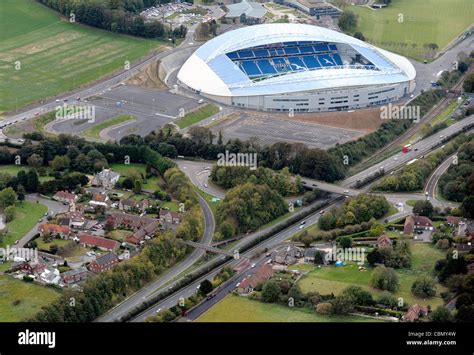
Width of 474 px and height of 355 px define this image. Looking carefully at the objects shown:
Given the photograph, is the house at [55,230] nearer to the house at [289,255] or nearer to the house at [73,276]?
the house at [73,276]

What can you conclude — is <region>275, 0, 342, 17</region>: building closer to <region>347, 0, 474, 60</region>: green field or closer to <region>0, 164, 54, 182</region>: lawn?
<region>347, 0, 474, 60</region>: green field

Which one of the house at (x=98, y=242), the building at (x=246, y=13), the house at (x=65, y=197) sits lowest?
the house at (x=65, y=197)

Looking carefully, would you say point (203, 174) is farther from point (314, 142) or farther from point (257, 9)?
point (257, 9)

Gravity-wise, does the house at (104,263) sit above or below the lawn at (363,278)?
below

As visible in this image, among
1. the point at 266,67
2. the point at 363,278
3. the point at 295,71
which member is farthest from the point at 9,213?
the point at 266,67

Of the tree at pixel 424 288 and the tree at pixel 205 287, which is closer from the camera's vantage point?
the tree at pixel 424 288

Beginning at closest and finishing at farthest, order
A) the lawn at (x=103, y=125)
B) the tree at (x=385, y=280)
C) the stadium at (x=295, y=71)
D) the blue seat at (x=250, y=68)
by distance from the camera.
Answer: the tree at (x=385, y=280) < the lawn at (x=103, y=125) < the stadium at (x=295, y=71) < the blue seat at (x=250, y=68)

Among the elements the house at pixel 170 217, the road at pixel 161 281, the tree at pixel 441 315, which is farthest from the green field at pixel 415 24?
the tree at pixel 441 315

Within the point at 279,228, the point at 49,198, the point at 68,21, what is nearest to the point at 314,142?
the point at 279,228
